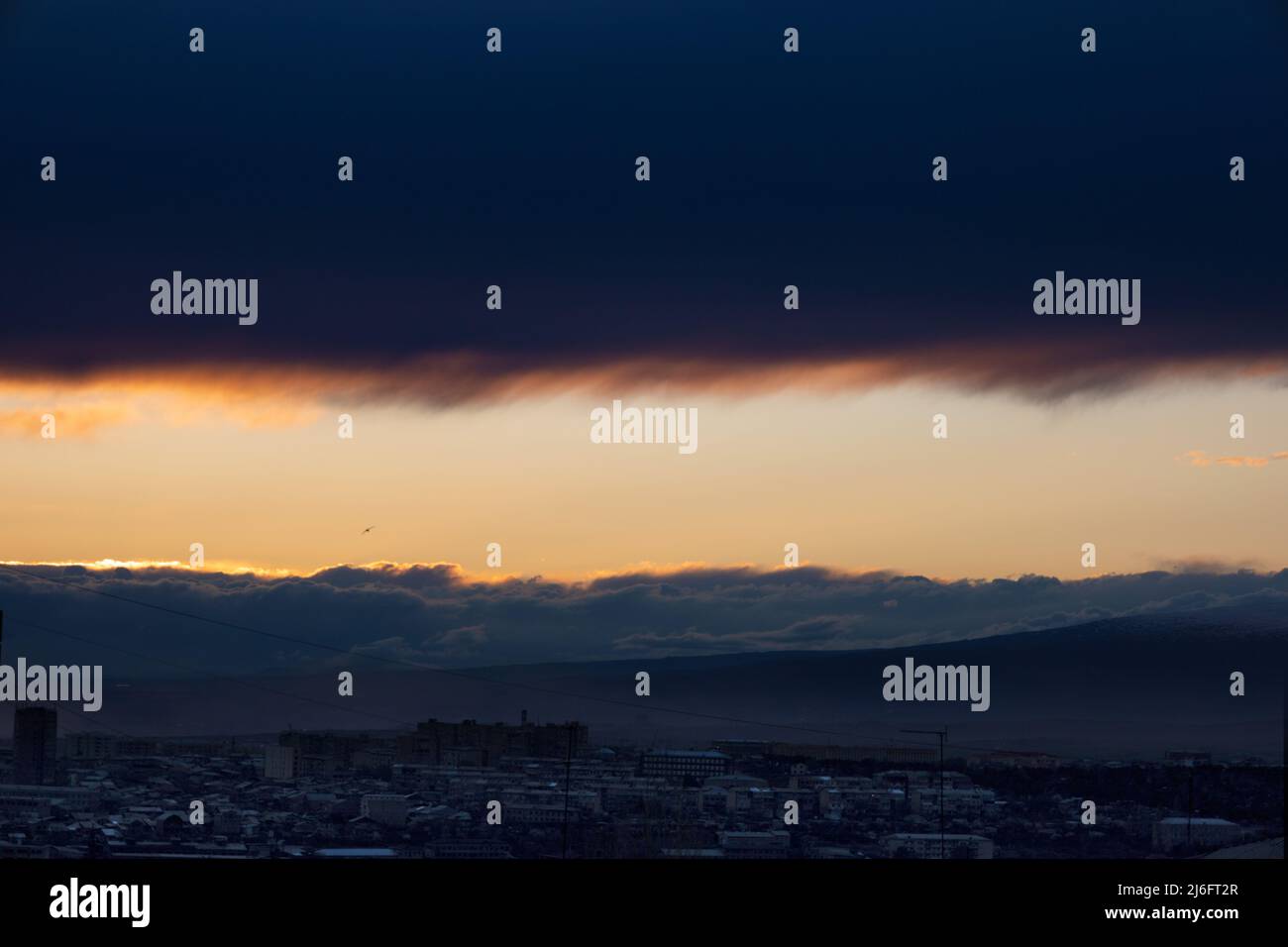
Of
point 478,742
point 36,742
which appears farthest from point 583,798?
point 36,742

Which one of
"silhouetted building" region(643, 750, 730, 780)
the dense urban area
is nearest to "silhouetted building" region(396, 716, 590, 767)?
the dense urban area

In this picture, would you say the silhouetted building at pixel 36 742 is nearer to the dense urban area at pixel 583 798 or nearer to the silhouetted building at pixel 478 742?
the dense urban area at pixel 583 798

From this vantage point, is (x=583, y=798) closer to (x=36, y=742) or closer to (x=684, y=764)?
(x=684, y=764)

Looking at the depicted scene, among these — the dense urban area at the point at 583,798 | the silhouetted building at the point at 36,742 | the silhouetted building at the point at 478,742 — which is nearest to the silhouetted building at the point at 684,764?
the dense urban area at the point at 583,798

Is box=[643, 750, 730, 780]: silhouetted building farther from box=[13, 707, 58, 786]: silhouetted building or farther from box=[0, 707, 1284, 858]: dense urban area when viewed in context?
box=[13, 707, 58, 786]: silhouetted building
